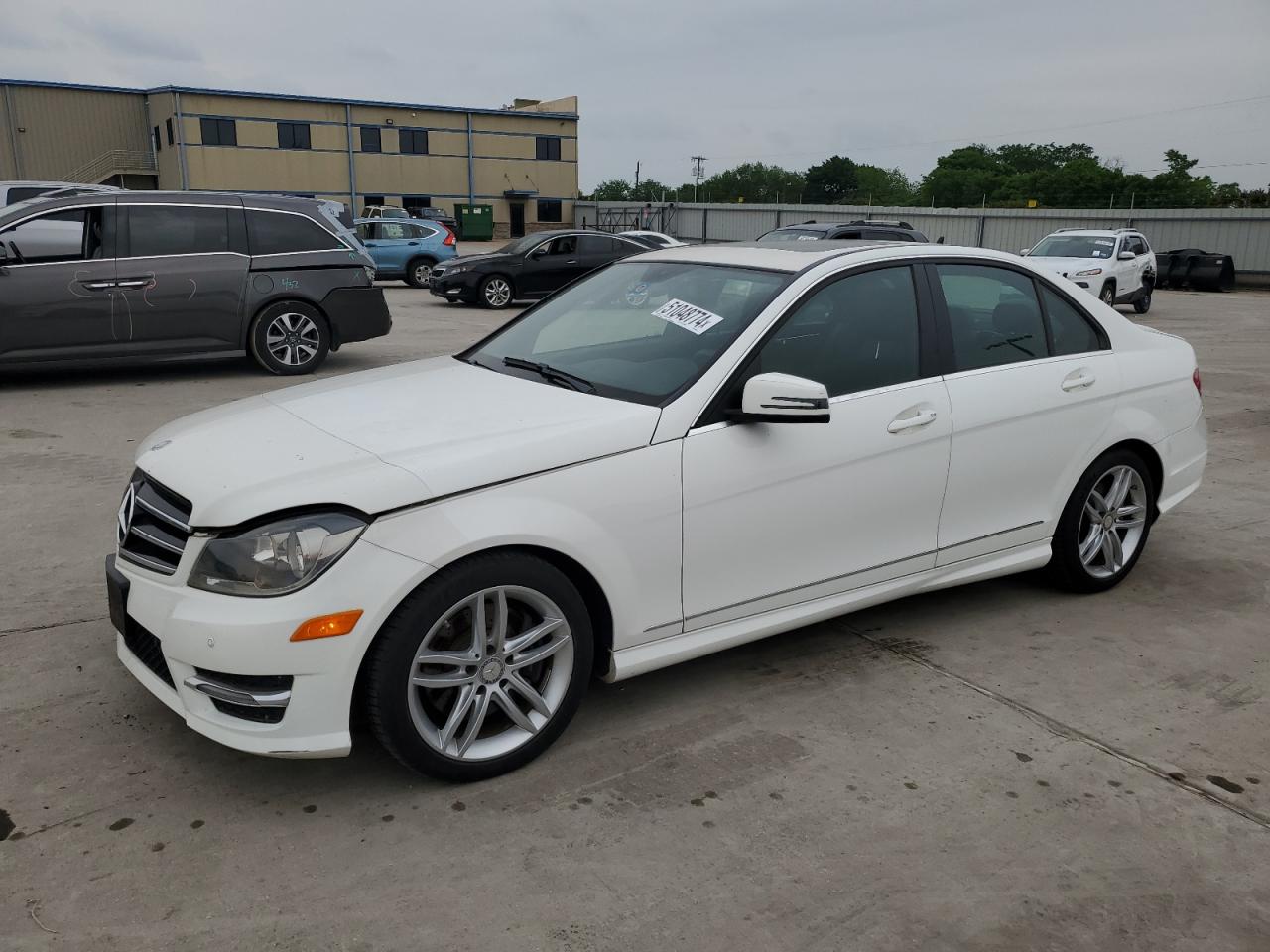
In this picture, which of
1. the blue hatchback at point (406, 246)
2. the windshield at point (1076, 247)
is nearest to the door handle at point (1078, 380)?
the windshield at point (1076, 247)

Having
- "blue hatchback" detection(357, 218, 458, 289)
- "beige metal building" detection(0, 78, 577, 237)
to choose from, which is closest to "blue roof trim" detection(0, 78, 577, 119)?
"beige metal building" detection(0, 78, 577, 237)

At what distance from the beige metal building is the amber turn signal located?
53921mm

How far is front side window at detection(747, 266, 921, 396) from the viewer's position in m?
3.63

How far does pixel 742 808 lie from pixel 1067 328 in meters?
2.71

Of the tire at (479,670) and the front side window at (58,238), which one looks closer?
the tire at (479,670)

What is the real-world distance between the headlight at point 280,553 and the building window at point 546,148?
196 feet

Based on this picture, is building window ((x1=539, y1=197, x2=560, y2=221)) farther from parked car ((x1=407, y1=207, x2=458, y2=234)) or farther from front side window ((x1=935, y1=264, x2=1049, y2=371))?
front side window ((x1=935, y1=264, x2=1049, y2=371))

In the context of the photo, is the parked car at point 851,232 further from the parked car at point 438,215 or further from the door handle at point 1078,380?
the parked car at point 438,215

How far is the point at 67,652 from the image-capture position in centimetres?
390

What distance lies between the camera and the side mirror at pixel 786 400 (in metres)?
3.25

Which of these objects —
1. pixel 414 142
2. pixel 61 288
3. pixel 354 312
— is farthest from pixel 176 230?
pixel 414 142

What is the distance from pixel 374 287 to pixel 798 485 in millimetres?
8062

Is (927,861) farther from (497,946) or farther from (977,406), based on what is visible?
(977,406)

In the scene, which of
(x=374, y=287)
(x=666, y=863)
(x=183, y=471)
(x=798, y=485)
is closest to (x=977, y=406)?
(x=798, y=485)
